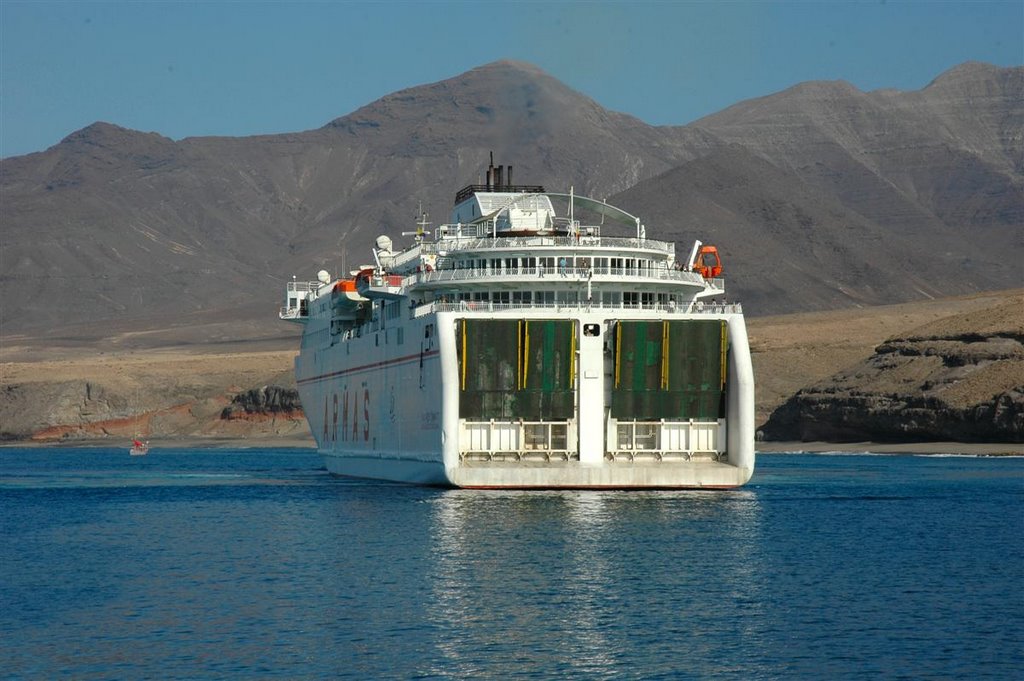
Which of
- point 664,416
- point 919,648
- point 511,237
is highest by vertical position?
point 511,237

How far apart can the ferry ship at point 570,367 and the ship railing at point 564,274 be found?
5 centimetres

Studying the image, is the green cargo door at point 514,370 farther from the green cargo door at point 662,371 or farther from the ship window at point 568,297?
the ship window at point 568,297

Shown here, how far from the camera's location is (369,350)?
7438 centimetres

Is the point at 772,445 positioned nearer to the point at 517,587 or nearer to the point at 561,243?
the point at 561,243

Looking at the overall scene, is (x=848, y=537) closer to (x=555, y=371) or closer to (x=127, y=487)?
(x=555, y=371)

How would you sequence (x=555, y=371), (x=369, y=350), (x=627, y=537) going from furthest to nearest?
(x=369, y=350), (x=555, y=371), (x=627, y=537)

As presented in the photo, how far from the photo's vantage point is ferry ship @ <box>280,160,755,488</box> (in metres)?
59.2

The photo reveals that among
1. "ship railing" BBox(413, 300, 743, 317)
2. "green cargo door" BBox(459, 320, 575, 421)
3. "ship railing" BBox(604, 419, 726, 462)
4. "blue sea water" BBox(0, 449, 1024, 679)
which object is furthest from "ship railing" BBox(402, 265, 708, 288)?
"blue sea water" BBox(0, 449, 1024, 679)

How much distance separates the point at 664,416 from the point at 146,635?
27.8 metres

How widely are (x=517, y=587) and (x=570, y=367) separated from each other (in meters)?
19.2

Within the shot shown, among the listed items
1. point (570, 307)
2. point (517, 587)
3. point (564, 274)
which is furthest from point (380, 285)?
point (517, 587)

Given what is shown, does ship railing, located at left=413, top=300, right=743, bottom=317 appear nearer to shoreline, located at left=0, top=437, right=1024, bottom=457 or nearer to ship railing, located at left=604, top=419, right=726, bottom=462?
ship railing, located at left=604, top=419, right=726, bottom=462

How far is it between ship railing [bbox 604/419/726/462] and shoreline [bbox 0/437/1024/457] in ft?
191

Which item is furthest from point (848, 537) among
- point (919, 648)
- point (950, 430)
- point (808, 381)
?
point (808, 381)
